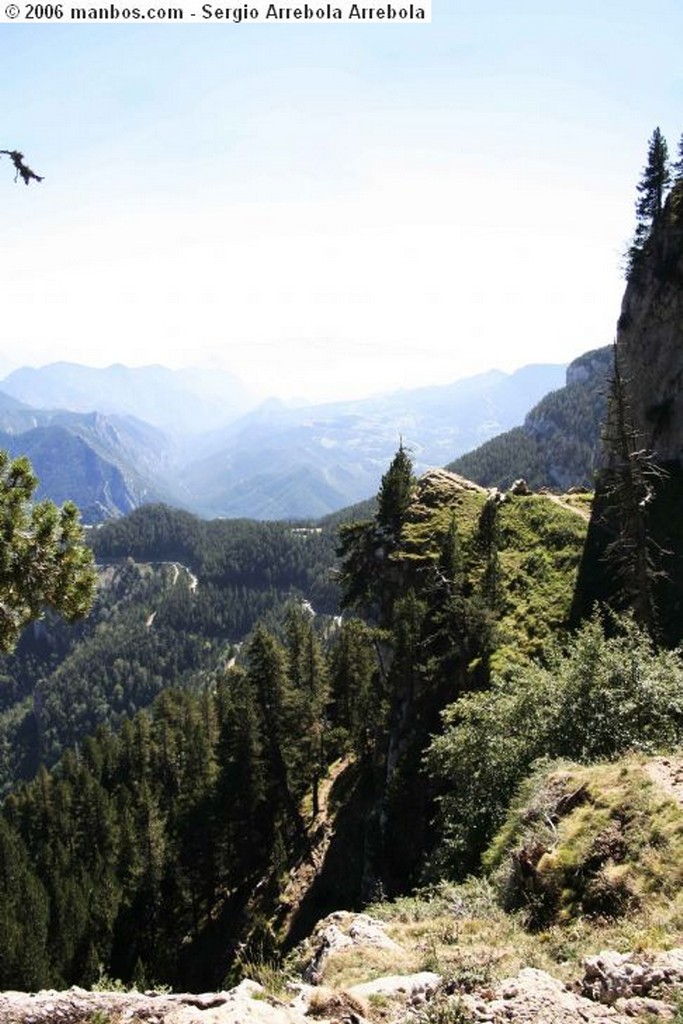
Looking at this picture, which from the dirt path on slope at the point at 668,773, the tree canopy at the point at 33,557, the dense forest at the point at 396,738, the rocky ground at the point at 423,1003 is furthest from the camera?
the dense forest at the point at 396,738

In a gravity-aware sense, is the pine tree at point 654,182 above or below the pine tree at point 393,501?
above

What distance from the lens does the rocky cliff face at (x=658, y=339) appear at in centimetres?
6047

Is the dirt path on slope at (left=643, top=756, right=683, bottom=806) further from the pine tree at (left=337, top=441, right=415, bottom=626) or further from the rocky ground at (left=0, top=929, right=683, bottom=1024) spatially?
the pine tree at (left=337, top=441, right=415, bottom=626)

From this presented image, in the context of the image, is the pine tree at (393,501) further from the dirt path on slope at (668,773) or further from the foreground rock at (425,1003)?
the foreground rock at (425,1003)

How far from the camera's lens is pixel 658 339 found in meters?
64.1

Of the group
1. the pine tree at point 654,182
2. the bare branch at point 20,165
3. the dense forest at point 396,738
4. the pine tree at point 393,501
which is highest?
the pine tree at point 654,182

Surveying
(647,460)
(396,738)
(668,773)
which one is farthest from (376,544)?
(668,773)

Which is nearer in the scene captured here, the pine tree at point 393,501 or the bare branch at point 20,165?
the bare branch at point 20,165

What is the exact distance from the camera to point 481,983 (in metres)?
9.97

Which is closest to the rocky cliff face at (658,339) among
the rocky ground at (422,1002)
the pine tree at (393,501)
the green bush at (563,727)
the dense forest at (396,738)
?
the dense forest at (396,738)

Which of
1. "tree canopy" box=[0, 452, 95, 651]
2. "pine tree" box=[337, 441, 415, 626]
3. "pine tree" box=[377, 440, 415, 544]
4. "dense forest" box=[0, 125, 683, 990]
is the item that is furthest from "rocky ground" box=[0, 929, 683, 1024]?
"pine tree" box=[377, 440, 415, 544]

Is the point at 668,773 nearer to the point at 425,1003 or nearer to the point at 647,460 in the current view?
the point at 425,1003

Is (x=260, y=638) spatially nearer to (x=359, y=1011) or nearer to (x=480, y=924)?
(x=480, y=924)

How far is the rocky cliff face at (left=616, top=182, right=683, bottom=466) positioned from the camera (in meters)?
60.5
